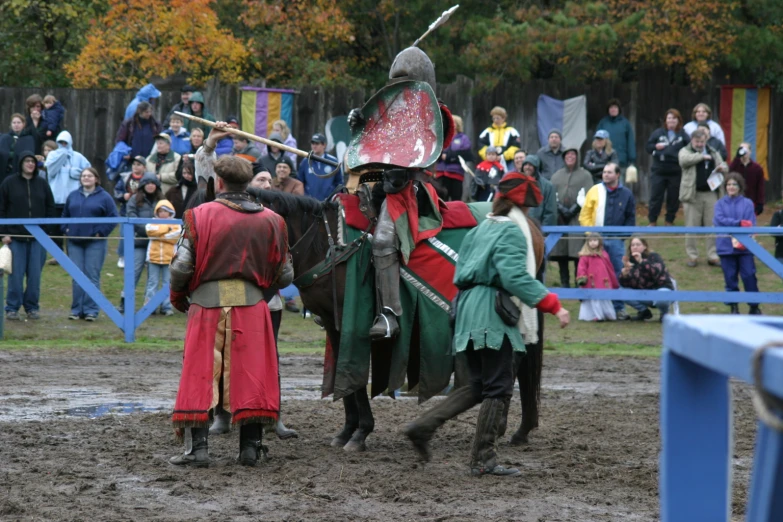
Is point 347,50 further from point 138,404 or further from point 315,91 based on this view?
point 138,404

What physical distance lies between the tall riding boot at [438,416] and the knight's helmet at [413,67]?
244 cm

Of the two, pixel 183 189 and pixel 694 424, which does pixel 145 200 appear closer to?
pixel 183 189

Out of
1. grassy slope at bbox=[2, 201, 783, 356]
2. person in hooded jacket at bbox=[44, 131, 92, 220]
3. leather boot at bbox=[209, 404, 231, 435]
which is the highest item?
person in hooded jacket at bbox=[44, 131, 92, 220]

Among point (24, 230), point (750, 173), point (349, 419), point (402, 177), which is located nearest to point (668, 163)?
point (750, 173)

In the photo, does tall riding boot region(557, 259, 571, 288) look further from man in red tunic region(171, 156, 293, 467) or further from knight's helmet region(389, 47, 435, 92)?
man in red tunic region(171, 156, 293, 467)

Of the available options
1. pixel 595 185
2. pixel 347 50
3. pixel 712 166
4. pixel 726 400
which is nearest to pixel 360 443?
pixel 726 400

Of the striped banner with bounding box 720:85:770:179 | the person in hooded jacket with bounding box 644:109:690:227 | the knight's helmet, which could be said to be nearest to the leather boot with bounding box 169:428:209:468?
the knight's helmet

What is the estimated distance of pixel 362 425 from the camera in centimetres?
779

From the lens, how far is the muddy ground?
6.00 meters

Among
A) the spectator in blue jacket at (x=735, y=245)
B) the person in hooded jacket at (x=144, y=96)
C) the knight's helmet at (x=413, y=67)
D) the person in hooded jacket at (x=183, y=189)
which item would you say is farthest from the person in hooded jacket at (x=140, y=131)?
the knight's helmet at (x=413, y=67)

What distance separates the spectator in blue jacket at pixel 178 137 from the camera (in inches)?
644

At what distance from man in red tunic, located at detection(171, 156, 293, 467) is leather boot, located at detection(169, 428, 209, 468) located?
0.10 metres

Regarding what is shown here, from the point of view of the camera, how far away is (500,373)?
6770 millimetres

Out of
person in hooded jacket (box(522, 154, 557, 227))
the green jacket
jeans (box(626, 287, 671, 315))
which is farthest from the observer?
person in hooded jacket (box(522, 154, 557, 227))
